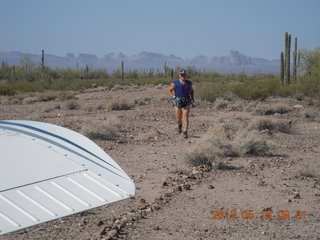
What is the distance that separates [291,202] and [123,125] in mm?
9751

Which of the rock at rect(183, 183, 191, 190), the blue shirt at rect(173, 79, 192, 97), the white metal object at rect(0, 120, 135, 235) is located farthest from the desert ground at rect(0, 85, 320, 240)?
the white metal object at rect(0, 120, 135, 235)

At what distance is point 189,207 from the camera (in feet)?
24.0

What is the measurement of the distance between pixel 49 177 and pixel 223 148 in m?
8.84

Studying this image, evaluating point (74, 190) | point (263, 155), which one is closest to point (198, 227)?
point (74, 190)

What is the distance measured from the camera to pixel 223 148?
11.4 metres

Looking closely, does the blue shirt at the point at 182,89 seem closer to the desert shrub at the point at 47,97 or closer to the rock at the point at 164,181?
the rock at the point at 164,181

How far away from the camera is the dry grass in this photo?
10.2 metres

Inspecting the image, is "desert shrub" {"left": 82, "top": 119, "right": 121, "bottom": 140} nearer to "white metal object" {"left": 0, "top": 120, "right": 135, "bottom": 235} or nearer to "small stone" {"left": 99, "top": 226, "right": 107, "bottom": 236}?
"small stone" {"left": 99, "top": 226, "right": 107, "bottom": 236}

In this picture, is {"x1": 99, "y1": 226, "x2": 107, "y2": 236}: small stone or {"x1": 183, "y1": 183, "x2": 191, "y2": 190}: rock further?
{"x1": 183, "y1": 183, "x2": 191, "y2": 190}: rock

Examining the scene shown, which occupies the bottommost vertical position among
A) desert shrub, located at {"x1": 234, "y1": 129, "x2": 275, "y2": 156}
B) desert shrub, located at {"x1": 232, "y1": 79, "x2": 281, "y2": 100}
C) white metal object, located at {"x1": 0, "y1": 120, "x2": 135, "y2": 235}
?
desert shrub, located at {"x1": 234, "y1": 129, "x2": 275, "y2": 156}

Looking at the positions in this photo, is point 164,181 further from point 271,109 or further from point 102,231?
point 271,109

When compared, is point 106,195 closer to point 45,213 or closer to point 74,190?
point 74,190
